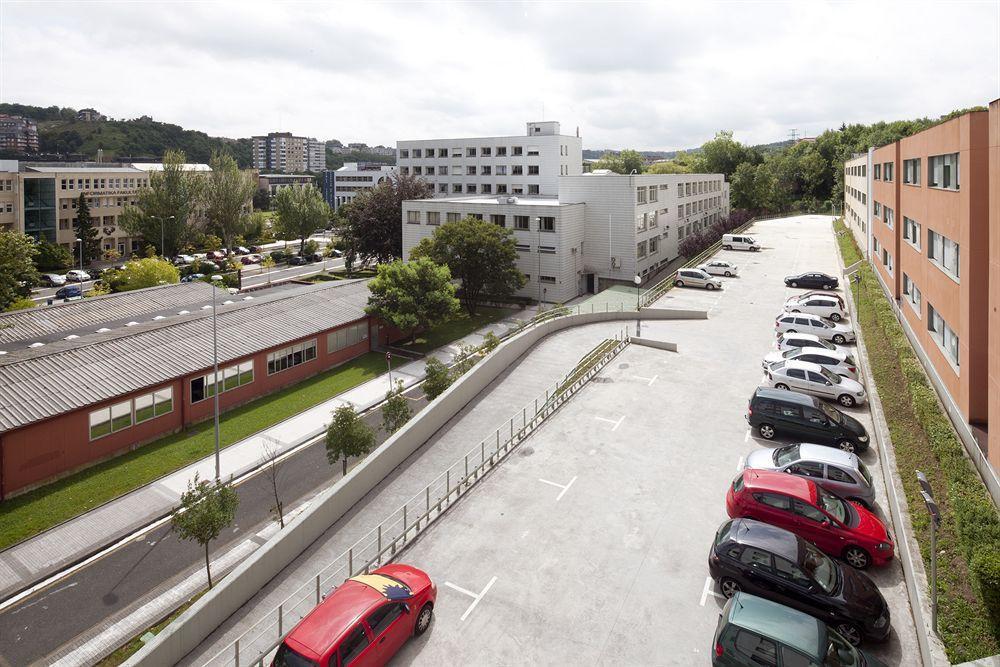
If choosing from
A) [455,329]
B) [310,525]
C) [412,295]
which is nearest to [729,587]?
[310,525]

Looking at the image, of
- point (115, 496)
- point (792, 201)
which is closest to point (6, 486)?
point (115, 496)

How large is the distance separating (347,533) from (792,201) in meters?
108

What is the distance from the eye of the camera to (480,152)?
281 ft

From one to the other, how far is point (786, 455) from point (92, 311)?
43.0m

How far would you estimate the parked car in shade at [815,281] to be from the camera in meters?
40.3

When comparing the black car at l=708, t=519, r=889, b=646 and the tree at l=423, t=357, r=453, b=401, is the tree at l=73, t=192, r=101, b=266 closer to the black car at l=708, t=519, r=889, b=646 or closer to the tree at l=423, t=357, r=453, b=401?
the tree at l=423, t=357, r=453, b=401

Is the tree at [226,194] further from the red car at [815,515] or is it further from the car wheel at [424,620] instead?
the red car at [815,515]

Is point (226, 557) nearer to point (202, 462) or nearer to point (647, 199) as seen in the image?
point (202, 462)

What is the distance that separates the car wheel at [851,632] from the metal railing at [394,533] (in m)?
9.11

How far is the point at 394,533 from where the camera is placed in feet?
50.7

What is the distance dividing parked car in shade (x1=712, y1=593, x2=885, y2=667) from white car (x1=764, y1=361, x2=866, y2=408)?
13.4 metres

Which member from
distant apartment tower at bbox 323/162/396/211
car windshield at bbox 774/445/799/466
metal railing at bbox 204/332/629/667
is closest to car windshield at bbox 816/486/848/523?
car windshield at bbox 774/445/799/466

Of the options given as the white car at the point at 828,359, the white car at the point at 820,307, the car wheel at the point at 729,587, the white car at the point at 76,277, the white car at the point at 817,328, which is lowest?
the car wheel at the point at 729,587

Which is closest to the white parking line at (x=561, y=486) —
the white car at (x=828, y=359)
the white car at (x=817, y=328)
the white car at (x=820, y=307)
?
the white car at (x=828, y=359)
